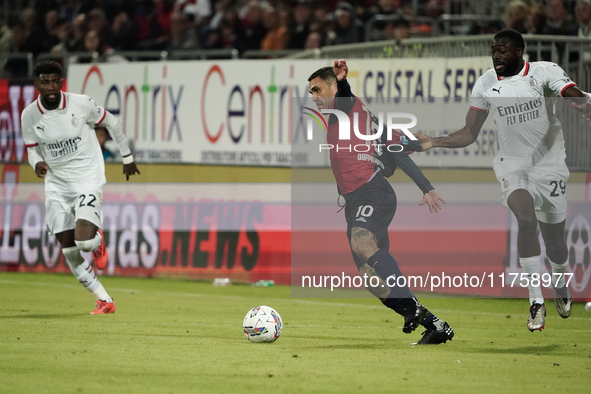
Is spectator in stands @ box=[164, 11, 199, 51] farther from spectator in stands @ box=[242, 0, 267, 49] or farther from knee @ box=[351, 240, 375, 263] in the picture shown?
knee @ box=[351, 240, 375, 263]

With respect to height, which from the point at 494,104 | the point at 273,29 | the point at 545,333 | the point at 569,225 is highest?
the point at 273,29

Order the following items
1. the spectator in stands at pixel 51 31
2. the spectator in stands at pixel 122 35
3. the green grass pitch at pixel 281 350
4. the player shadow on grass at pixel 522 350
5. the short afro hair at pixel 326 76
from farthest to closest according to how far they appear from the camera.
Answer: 1. the spectator in stands at pixel 51 31
2. the spectator in stands at pixel 122 35
3. the short afro hair at pixel 326 76
4. the player shadow on grass at pixel 522 350
5. the green grass pitch at pixel 281 350

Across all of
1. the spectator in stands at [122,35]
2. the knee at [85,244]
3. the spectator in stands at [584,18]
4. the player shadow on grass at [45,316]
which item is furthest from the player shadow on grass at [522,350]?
the spectator in stands at [122,35]

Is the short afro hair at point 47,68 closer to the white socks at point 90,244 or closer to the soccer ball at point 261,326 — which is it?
the white socks at point 90,244

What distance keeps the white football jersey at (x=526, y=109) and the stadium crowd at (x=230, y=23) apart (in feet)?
17.1

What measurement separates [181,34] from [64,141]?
836cm

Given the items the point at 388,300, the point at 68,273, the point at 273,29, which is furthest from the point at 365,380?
the point at 273,29

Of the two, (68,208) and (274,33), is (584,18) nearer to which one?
(274,33)

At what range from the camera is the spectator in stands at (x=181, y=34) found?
60.6ft

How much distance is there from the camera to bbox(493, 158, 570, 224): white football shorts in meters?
9.00

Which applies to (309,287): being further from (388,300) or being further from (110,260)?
(388,300)

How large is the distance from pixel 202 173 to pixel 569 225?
6.01m

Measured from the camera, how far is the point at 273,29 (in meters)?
17.7

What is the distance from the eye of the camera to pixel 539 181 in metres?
9.02
